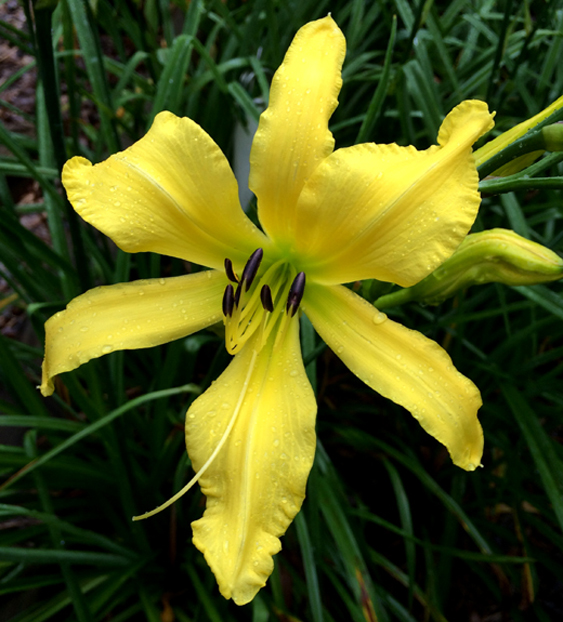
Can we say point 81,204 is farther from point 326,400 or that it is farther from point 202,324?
point 326,400

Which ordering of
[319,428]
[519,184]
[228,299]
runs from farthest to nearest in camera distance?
[319,428], [228,299], [519,184]

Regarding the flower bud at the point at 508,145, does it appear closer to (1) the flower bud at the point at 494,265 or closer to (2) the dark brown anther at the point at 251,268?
(1) the flower bud at the point at 494,265

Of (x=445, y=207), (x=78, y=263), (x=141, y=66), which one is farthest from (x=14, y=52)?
(x=445, y=207)

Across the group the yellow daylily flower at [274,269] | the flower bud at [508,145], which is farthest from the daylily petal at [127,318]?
the flower bud at [508,145]

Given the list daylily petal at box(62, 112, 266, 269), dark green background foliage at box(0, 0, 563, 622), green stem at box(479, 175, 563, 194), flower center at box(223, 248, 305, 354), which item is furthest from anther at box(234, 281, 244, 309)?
green stem at box(479, 175, 563, 194)

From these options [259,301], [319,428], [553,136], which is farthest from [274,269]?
[319,428]

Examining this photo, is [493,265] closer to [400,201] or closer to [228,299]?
[400,201]
